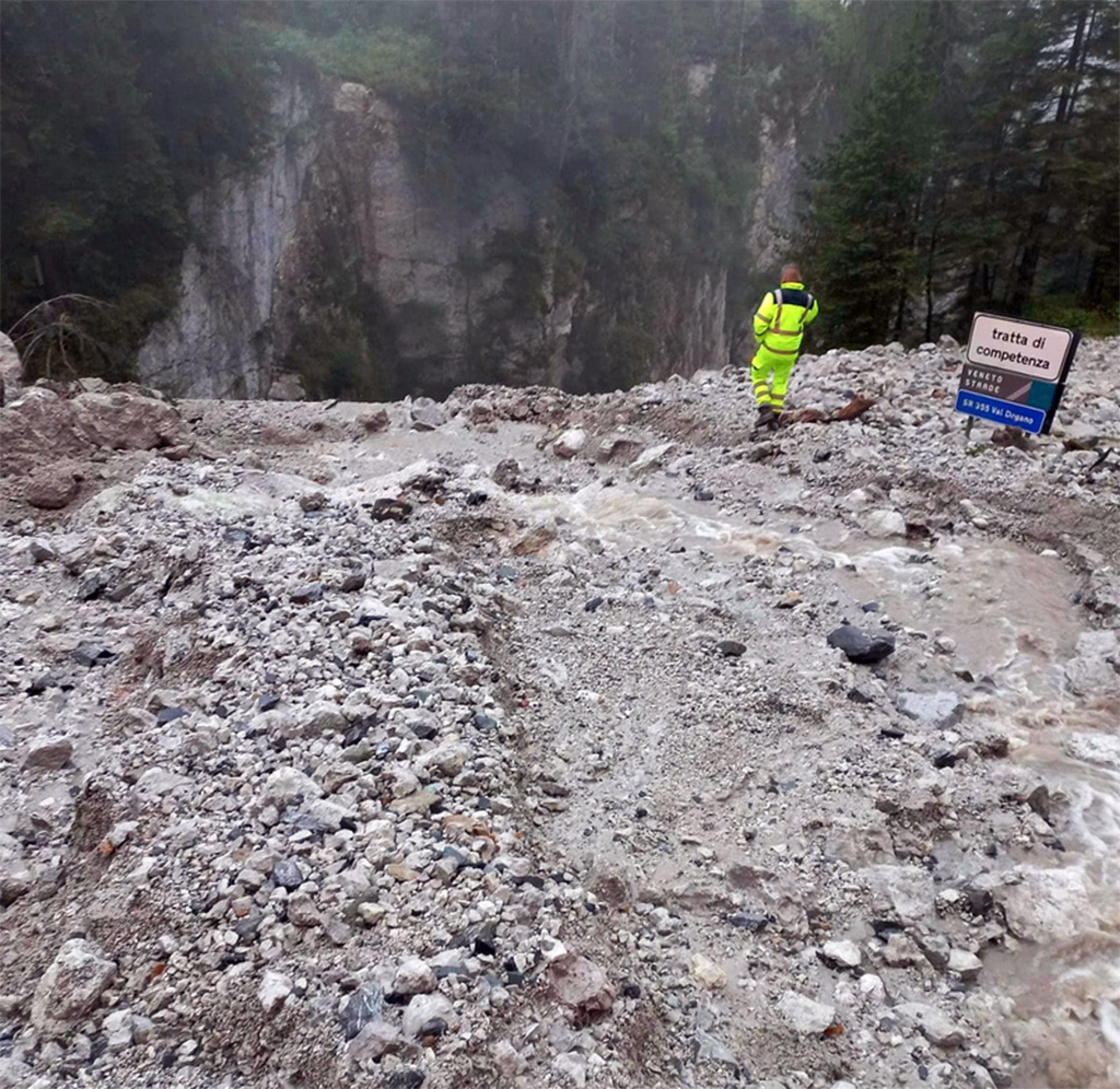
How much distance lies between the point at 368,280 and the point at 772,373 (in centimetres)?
2087

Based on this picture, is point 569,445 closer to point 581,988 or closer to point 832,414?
point 832,414

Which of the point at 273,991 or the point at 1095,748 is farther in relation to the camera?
the point at 1095,748

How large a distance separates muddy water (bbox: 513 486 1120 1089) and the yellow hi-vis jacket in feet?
6.38

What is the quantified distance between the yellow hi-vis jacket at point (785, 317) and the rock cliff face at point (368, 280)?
43.5 ft

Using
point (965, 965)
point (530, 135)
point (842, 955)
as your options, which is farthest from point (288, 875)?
point (530, 135)

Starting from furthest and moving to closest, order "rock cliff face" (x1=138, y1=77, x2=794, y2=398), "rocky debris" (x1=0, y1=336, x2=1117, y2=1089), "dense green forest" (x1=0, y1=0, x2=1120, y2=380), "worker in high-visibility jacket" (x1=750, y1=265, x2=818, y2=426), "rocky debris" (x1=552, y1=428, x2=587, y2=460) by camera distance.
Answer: "rock cliff face" (x1=138, y1=77, x2=794, y2=398)
"dense green forest" (x1=0, y1=0, x2=1120, y2=380)
"rocky debris" (x1=552, y1=428, x2=587, y2=460)
"worker in high-visibility jacket" (x1=750, y1=265, x2=818, y2=426)
"rocky debris" (x1=0, y1=336, x2=1117, y2=1089)

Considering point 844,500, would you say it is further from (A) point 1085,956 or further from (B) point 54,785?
(B) point 54,785

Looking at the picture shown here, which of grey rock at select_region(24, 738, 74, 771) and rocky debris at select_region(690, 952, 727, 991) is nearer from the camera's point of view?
rocky debris at select_region(690, 952, 727, 991)

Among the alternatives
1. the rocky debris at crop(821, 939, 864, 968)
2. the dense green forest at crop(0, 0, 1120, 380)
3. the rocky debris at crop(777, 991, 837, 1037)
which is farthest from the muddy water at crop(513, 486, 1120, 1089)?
the dense green forest at crop(0, 0, 1120, 380)

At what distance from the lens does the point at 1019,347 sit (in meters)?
6.37

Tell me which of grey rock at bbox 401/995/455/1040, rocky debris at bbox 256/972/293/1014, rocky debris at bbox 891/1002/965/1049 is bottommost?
rocky debris at bbox 891/1002/965/1049

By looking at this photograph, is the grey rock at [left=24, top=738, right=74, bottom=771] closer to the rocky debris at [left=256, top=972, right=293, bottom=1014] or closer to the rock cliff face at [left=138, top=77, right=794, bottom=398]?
the rocky debris at [left=256, top=972, right=293, bottom=1014]

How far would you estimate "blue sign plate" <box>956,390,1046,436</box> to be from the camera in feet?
21.0

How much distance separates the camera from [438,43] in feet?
84.7
